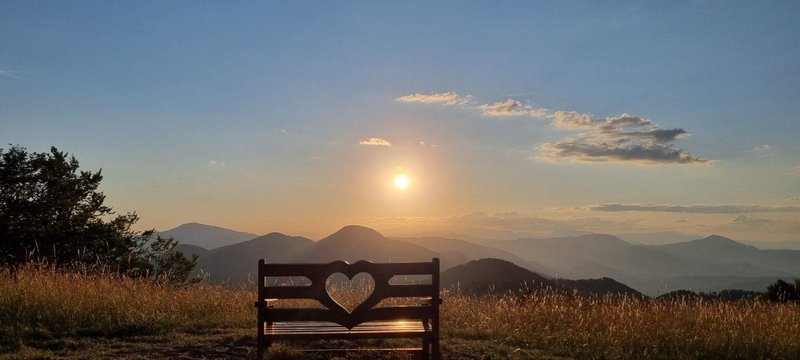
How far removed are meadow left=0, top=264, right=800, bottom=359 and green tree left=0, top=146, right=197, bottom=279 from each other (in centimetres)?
1619

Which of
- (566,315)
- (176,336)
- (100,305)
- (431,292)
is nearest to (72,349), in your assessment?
(176,336)

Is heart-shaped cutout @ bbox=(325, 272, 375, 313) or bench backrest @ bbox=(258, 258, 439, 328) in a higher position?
bench backrest @ bbox=(258, 258, 439, 328)

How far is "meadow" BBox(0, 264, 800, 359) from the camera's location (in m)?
9.26

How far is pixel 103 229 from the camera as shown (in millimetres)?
30547

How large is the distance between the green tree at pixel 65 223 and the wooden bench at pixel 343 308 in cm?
2152

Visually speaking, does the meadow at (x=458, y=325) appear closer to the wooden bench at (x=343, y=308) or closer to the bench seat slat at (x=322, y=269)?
the wooden bench at (x=343, y=308)

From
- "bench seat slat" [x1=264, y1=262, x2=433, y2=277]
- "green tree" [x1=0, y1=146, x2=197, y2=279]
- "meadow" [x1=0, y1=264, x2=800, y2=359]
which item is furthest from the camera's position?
"green tree" [x1=0, y1=146, x2=197, y2=279]

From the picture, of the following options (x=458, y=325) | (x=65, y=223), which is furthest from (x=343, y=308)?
(x=65, y=223)

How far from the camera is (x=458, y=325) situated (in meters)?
11.5

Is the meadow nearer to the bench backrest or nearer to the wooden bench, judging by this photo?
the wooden bench

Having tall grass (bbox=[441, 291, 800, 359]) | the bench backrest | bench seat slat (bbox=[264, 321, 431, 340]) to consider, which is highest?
the bench backrest

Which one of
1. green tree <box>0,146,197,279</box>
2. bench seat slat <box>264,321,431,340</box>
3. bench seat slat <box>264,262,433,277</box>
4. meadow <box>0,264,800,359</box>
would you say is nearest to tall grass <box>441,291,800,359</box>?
meadow <box>0,264,800,359</box>

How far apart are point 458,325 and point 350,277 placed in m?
5.00

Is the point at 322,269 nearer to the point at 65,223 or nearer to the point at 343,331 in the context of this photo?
the point at 343,331
